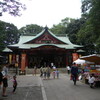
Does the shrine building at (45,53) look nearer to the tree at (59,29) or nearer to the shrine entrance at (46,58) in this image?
the shrine entrance at (46,58)

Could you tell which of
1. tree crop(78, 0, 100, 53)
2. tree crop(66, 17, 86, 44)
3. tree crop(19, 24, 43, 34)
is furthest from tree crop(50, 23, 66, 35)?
tree crop(78, 0, 100, 53)

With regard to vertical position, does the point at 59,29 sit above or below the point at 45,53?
above

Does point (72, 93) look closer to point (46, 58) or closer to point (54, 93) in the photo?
point (54, 93)

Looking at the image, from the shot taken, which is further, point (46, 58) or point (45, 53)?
point (46, 58)

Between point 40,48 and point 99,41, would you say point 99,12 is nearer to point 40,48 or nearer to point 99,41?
point 99,41

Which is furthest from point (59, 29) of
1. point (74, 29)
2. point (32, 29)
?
point (74, 29)

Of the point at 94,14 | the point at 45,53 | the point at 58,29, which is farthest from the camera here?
the point at 58,29

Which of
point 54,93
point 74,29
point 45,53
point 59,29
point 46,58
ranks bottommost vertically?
point 54,93

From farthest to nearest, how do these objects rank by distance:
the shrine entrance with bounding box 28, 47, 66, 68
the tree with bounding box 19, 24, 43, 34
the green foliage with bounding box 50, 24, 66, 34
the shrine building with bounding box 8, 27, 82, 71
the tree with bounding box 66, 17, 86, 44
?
the tree with bounding box 19, 24, 43, 34 → the green foliage with bounding box 50, 24, 66, 34 → the tree with bounding box 66, 17, 86, 44 → the shrine entrance with bounding box 28, 47, 66, 68 → the shrine building with bounding box 8, 27, 82, 71

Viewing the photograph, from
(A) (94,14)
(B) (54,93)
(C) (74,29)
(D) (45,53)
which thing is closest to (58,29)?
(C) (74,29)

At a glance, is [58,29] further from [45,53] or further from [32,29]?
[45,53]

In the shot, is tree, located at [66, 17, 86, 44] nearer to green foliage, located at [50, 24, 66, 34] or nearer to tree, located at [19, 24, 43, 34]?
green foliage, located at [50, 24, 66, 34]

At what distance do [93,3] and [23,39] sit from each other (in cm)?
2977

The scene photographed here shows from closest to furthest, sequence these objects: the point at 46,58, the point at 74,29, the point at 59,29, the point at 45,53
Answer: the point at 45,53
the point at 46,58
the point at 74,29
the point at 59,29
